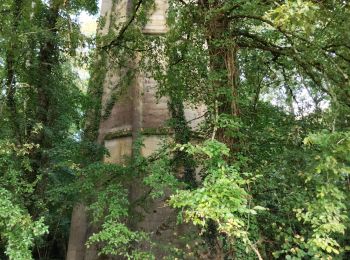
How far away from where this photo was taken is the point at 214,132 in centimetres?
445

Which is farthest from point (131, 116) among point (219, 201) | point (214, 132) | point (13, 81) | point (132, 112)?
point (219, 201)

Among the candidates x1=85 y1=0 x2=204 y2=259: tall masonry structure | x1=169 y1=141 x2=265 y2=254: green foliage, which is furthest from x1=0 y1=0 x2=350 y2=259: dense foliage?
x1=85 y1=0 x2=204 y2=259: tall masonry structure

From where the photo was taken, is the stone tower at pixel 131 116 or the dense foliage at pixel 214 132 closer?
the dense foliage at pixel 214 132

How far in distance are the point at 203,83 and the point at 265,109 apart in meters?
1.40

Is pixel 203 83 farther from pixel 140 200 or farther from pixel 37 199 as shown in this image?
pixel 37 199

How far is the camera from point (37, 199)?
6.77 m

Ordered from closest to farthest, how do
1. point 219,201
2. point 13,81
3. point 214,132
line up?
1. point 219,201
2. point 214,132
3. point 13,81

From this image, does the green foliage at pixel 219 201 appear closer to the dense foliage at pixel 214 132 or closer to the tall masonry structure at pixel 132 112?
the dense foliage at pixel 214 132

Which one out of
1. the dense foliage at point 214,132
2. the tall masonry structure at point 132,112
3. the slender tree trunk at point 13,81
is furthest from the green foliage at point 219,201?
the slender tree trunk at point 13,81

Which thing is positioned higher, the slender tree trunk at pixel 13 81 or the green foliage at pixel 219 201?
the slender tree trunk at pixel 13 81

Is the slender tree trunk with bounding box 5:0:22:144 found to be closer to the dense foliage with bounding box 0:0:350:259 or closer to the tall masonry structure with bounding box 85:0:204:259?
the dense foliage with bounding box 0:0:350:259

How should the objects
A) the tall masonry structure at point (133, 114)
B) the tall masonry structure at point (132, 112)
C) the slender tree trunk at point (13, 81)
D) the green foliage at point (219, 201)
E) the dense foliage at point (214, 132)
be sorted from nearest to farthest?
the green foliage at point (219, 201)
the dense foliage at point (214, 132)
the slender tree trunk at point (13, 81)
the tall masonry structure at point (132, 112)
the tall masonry structure at point (133, 114)

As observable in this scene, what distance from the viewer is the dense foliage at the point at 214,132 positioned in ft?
12.5

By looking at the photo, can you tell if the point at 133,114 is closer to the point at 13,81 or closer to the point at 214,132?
the point at 13,81
